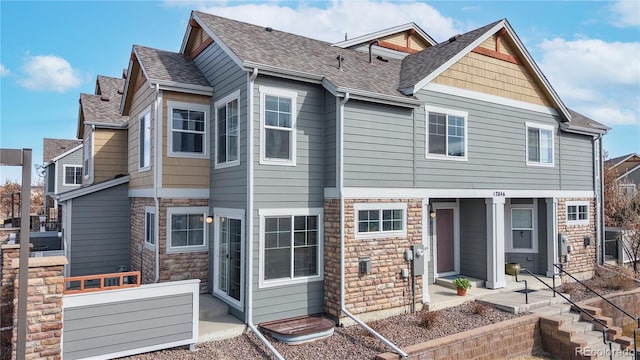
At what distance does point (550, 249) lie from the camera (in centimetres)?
1296

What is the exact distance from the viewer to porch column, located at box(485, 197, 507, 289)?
1145 cm

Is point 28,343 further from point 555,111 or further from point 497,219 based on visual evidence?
point 555,111

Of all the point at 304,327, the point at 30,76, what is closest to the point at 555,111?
the point at 304,327

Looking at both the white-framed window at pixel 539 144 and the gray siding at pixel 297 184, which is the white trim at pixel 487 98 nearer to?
the white-framed window at pixel 539 144

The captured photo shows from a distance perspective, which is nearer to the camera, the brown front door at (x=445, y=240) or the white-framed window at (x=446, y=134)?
the white-framed window at (x=446, y=134)

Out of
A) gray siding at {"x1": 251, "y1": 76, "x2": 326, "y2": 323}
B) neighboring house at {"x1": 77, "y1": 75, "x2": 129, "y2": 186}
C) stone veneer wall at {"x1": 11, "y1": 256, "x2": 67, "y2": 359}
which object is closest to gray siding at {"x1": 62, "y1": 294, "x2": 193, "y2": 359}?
stone veneer wall at {"x1": 11, "y1": 256, "x2": 67, "y2": 359}

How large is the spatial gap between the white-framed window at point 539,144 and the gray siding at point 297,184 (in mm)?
7476

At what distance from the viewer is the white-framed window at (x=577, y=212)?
44.9 feet

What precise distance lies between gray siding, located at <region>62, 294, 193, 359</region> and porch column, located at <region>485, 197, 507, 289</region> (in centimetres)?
842

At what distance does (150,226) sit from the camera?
10.6m

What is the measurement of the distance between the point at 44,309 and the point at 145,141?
19.9 ft

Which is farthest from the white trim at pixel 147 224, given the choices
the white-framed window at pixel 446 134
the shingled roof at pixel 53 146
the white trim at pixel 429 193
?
the shingled roof at pixel 53 146

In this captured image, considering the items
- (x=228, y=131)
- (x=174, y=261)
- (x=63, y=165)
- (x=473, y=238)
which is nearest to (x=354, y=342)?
(x=174, y=261)

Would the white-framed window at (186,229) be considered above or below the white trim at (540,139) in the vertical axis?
below
